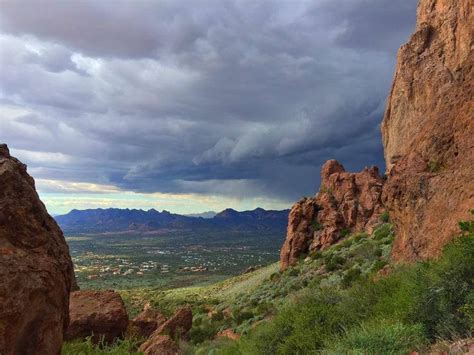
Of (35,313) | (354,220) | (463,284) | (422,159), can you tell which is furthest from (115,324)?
(354,220)

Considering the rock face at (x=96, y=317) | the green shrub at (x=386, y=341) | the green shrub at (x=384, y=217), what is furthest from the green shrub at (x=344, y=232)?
the green shrub at (x=386, y=341)

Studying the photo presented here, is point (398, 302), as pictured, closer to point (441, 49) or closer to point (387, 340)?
point (387, 340)

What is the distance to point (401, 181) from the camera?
21.4m

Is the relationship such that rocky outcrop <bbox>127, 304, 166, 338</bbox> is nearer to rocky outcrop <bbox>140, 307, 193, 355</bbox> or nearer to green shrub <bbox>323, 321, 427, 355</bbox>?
rocky outcrop <bbox>140, 307, 193, 355</bbox>

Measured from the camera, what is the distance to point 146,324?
25172mm

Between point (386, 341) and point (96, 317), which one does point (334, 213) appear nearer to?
point (96, 317)

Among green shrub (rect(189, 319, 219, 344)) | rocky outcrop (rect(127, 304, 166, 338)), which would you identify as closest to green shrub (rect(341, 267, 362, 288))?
green shrub (rect(189, 319, 219, 344))

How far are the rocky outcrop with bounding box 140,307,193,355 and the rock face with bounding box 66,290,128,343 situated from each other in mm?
1793

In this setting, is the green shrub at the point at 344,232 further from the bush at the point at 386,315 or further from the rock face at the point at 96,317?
the bush at the point at 386,315

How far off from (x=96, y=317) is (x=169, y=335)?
616cm

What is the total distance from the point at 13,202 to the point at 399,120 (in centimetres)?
4587

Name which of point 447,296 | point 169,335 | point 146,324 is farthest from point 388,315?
point 146,324

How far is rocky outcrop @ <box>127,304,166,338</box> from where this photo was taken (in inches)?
909

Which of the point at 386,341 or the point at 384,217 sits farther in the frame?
the point at 384,217
